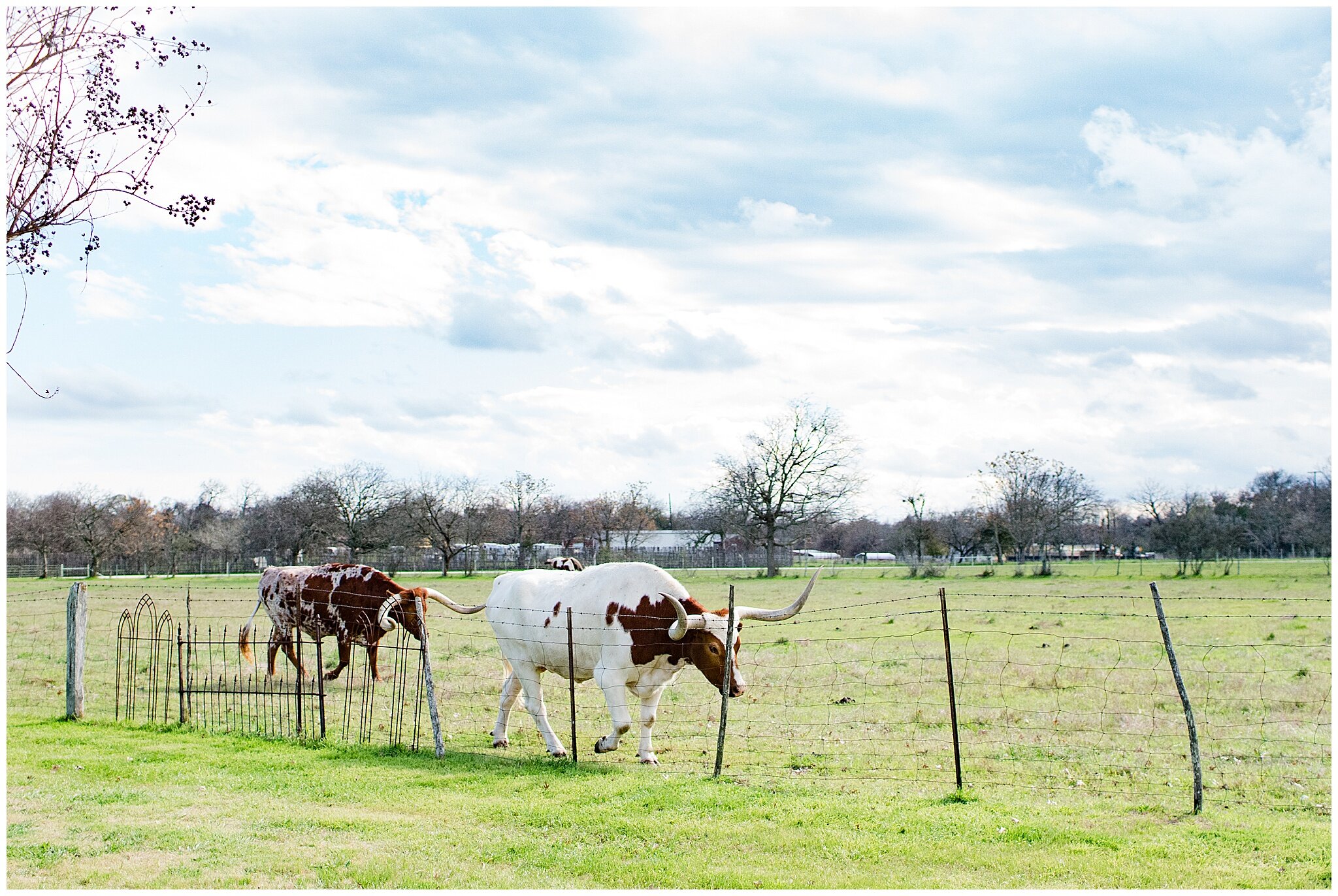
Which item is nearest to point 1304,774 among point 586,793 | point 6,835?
point 586,793

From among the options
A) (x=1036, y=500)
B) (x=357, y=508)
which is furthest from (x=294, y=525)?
(x=1036, y=500)

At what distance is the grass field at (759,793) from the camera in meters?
6.53

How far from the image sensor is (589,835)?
7.18 meters

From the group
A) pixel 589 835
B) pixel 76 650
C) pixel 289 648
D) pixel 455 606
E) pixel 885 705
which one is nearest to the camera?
pixel 589 835

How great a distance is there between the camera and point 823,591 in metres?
39.2

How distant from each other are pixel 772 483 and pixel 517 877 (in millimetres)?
55049

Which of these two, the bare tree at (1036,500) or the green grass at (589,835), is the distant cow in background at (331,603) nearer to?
the green grass at (589,835)

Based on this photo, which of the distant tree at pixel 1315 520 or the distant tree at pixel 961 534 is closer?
the distant tree at pixel 1315 520

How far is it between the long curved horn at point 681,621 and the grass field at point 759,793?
3.97 ft

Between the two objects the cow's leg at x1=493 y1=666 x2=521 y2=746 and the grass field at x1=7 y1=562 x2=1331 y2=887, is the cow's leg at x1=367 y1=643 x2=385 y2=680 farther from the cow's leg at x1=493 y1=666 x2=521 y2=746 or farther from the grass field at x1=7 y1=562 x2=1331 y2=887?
the cow's leg at x1=493 y1=666 x2=521 y2=746

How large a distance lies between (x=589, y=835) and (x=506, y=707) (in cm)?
370

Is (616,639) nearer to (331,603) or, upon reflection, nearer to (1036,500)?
(331,603)

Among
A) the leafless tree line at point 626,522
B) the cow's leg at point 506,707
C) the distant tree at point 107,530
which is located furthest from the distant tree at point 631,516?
the cow's leg at point 506,707

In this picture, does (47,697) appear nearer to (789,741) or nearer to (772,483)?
(789,741)
